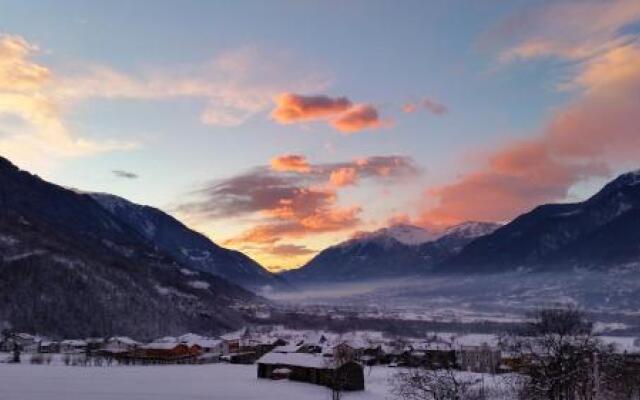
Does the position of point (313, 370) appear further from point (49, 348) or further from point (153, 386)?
point (49, 348)

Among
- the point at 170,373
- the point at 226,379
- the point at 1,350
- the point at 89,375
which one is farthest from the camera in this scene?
the point at 1,350

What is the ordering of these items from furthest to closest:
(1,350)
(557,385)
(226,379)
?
1. (1,350)
2. (226,379)
3. (557,385)

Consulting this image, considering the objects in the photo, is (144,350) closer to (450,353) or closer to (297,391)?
(450,353)

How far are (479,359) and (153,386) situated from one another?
104m

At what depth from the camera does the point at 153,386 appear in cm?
9781

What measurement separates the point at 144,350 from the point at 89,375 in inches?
2954

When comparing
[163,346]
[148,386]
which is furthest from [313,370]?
[163,346]

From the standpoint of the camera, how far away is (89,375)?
11106 centimetres

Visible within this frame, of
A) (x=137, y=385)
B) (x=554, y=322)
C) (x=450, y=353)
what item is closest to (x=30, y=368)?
(x=137, y=385)

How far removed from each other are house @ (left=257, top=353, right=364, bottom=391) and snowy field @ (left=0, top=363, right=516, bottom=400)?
8.14 feet

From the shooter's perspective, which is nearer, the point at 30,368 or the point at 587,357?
the point at 587,357

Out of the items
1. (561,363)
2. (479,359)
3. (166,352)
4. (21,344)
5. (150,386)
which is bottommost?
(479,359)

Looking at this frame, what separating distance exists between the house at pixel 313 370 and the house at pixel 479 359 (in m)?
51.1

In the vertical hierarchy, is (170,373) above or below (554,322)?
below
